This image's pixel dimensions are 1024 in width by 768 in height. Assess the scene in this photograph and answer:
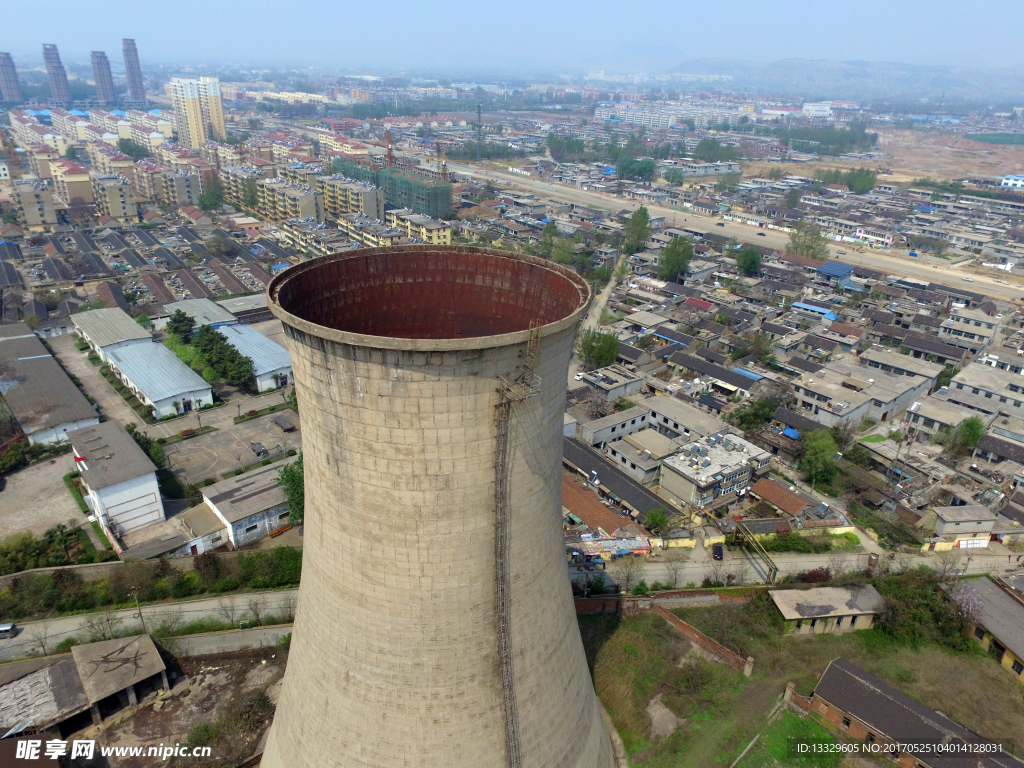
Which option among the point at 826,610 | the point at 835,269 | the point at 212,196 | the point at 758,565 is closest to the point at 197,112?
the point at 212,196

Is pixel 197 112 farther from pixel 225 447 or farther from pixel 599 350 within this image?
pixel 599 350

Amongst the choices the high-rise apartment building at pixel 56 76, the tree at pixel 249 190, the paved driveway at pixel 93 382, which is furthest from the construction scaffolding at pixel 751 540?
the high-rise apartment building at pixel 56 76

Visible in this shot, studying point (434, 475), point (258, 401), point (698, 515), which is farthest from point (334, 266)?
point (258, 401)

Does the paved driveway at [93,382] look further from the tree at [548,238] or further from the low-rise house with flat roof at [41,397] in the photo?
the tree at [548,238]

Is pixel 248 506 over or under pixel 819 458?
under

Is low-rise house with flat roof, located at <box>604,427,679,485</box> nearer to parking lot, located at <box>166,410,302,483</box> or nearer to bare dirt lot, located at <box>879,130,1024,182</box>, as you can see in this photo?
parking lot, located at <box>166,410,302,483</box>

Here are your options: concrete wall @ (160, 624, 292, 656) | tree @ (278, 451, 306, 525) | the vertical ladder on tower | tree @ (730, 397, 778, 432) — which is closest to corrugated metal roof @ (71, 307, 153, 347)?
tree @ (278, 451, 306, 525)

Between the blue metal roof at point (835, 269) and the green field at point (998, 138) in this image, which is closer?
the blue metal roof at point (835, 269)
